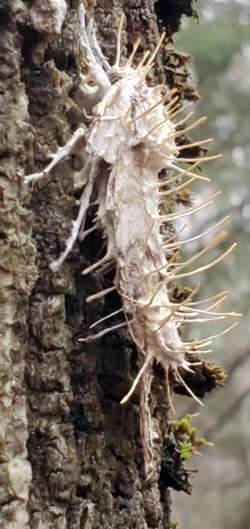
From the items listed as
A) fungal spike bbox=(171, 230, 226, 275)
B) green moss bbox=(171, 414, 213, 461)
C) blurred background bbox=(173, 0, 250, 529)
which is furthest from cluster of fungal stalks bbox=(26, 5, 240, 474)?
blurred background bbox=(173, 0, 250, 529)

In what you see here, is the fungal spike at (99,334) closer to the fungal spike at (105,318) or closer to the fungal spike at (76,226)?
the fungal spike at (105,318)

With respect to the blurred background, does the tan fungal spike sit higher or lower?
lower

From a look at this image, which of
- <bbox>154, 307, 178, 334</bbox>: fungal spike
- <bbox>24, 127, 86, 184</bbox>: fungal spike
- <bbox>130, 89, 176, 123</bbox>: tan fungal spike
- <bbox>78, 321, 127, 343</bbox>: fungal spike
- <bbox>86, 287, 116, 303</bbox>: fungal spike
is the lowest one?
<bbox>154, 307, 178, 334</bbox>: fungal spike

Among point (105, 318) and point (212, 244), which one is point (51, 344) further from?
point (212, 244)

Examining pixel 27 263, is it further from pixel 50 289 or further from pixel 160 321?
pixel 160 321

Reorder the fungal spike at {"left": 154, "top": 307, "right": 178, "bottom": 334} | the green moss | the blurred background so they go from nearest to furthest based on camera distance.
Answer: the fungal spike at {"left": 154, "top": 307, "right": 178, "bottom": 334}
the green moss
the blurred background

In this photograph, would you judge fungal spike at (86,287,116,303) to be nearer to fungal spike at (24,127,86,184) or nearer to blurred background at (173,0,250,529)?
fungal spike at (24,127,86,184)

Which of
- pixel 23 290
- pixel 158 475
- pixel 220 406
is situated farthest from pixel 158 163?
pixel 220 406
